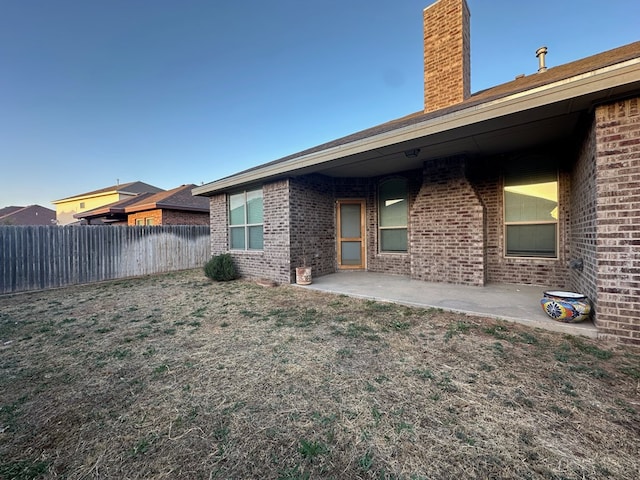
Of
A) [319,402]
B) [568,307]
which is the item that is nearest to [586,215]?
[568,307]

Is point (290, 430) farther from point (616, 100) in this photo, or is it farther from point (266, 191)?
point (266, 191)

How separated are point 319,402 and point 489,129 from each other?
178 inches

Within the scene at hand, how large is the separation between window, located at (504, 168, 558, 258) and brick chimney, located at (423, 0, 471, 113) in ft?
8.92

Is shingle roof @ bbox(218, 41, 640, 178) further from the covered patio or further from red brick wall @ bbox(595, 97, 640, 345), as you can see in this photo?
the covered patio

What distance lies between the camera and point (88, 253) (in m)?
8.36

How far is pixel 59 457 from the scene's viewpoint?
1.58 meters

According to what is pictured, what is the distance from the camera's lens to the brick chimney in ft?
22.0

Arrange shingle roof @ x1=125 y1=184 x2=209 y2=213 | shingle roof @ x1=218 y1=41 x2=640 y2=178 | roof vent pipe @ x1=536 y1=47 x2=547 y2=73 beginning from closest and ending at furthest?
shingle roof @ x1=218 y1=41 x2=640 y2=178
roof vent pipe @ x1=536 y1=47 x2=547 y2=73
shingle roof @ x1=125 y1=184 x2=209 y2=213

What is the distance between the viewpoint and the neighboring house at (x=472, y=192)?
2.94m

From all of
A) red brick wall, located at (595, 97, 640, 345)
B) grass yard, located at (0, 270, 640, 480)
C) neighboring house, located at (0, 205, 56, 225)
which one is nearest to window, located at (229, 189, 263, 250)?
grass yard, located at (0, 270, 640, 480)

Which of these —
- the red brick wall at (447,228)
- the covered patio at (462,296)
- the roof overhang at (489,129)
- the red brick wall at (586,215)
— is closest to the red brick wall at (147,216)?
the roof overhang at (489,129)

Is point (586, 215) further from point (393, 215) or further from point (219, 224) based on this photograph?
point (219, 224)

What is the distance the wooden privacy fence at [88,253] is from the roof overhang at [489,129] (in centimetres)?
576

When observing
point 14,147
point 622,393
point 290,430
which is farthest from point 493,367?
point 14,147
